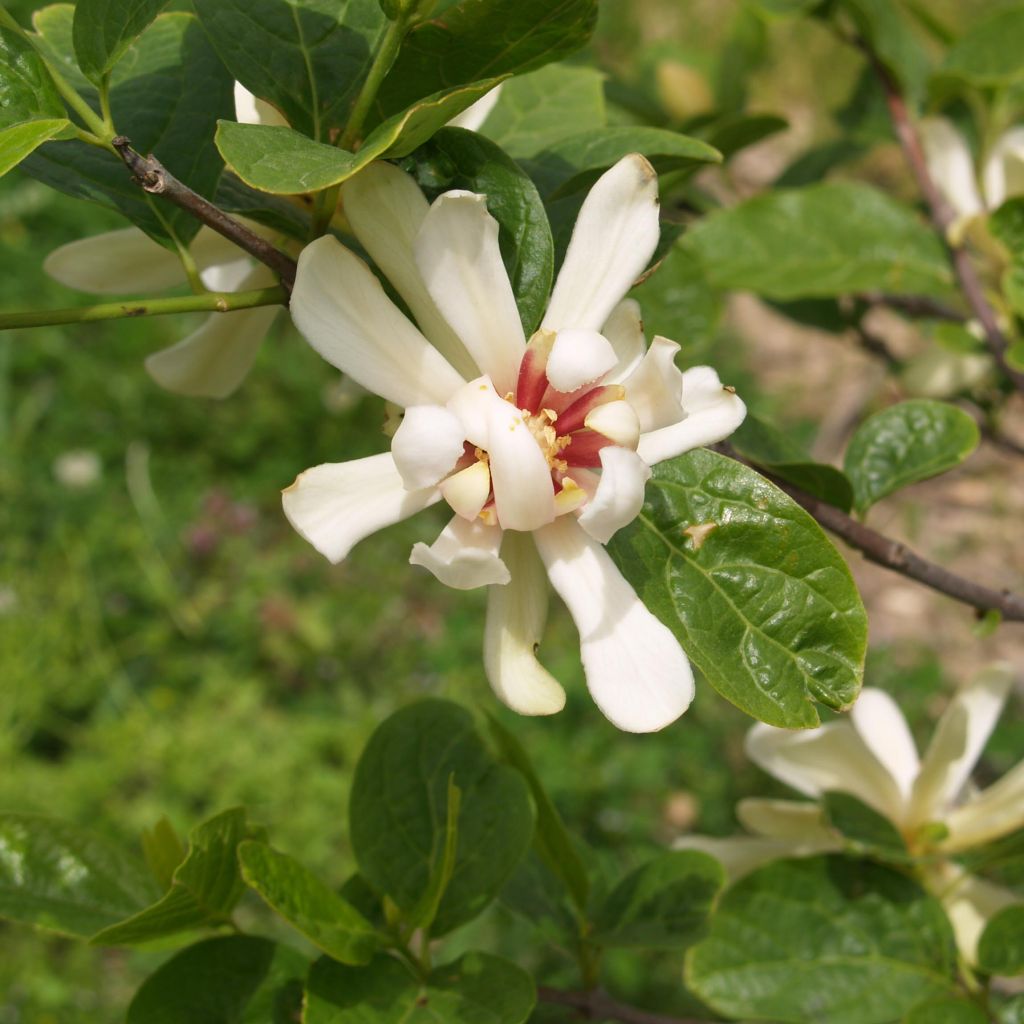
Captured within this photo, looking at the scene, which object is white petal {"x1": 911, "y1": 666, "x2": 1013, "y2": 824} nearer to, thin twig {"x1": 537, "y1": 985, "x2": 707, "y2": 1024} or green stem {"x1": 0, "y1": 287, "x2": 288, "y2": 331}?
thin twig {"x1": 537, "y1": 985, "x2": 707, "y2": 1024}

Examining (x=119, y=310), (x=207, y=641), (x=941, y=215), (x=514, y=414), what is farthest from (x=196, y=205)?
(x=207, y=641)

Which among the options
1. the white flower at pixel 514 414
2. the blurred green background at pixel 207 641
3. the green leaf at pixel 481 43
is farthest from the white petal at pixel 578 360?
the blurred green background at pixel 207 641

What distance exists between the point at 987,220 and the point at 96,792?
1895 millimetres

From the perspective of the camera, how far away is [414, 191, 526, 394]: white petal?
524 mm

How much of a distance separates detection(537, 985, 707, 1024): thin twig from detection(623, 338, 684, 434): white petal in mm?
453

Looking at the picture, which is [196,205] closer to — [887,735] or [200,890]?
[200,890]

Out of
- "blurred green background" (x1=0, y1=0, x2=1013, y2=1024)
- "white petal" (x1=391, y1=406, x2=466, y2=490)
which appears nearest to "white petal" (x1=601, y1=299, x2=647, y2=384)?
"white petal" (x1=391, y1=406, x2=466, y2=490)

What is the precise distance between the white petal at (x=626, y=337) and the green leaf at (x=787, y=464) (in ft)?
0.42

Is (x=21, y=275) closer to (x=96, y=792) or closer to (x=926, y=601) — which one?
(x=96, y=792)

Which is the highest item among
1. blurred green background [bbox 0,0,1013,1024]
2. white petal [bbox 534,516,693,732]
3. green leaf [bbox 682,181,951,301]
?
white petal [bbox 534,516,693,732]

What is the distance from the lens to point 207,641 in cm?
256

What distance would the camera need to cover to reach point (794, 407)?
3.17 m

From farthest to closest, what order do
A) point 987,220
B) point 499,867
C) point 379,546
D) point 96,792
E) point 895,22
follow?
point 379,546, point 96,792, point 895,22, point 987,220, point 499,867

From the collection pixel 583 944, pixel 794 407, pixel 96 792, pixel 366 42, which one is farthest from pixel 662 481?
pixel 794 407
